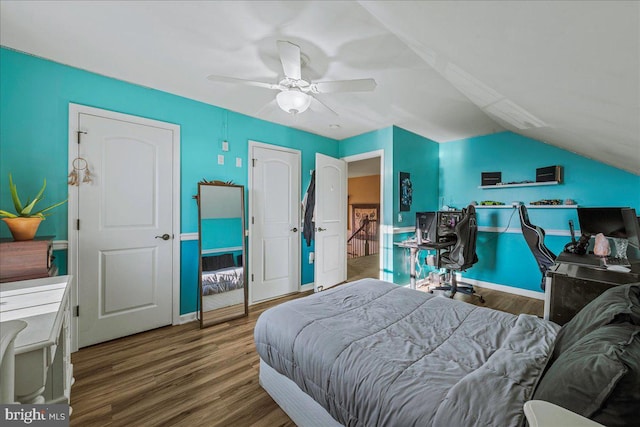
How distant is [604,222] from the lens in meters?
2.40

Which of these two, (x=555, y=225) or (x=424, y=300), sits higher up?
(x=555, y=225)

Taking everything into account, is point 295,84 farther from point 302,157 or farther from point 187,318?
point 187,318

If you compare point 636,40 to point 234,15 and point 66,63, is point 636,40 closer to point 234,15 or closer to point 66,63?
point 234,15

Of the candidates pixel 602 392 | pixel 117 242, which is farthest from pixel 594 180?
pixel 117 242

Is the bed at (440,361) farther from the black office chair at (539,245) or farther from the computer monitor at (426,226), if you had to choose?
the computer monitor at (426,226)

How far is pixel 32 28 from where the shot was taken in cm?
170

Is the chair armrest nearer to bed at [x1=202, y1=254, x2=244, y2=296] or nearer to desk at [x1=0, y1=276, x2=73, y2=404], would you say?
desk at [x1=0, y1=276, x2=73, y2=404]

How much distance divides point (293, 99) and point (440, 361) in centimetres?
192

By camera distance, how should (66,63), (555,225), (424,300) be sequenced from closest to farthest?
(424,300)
(66,63)
(555,225)

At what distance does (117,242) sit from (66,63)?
1588 mm

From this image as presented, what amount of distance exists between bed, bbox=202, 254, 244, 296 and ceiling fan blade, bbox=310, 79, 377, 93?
84.3 inches

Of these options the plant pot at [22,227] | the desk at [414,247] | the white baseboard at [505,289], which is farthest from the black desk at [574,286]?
the plant pot at [22,227]

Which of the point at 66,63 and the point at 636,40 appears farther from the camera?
the point at 66,63

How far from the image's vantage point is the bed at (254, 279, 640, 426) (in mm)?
712
